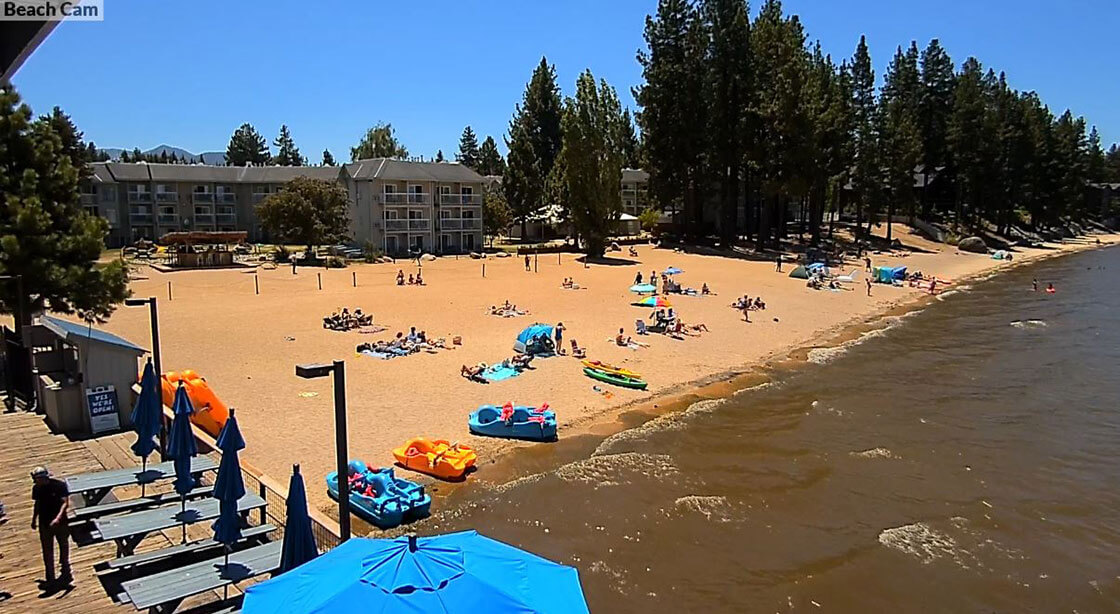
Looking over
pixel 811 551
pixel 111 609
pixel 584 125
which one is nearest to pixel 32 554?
pixel 111 609

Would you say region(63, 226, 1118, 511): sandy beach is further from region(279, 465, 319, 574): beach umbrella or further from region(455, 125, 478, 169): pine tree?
region(455, 125, 478, 169): pine tree

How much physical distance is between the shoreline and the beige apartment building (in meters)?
43.7

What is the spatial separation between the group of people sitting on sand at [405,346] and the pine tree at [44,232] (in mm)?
8829

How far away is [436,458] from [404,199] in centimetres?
5655

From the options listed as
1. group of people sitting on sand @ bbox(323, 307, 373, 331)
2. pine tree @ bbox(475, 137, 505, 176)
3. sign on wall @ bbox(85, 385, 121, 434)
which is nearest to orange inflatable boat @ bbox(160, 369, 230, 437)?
sign on wall @ bbox(85, 385, 121, 434)

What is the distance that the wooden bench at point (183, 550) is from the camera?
8.78m

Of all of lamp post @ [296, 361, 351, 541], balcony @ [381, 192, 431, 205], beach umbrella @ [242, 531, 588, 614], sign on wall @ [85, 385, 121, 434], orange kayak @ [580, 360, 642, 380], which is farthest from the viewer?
balcony @ [381, 192, 431, 205]

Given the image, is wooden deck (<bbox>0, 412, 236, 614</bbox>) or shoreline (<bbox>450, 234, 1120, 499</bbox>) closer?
wooden deck (<bbox>0, 412, 236, 614</bbox>)

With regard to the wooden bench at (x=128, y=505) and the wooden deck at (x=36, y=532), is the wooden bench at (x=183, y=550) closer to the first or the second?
the wooden deck at (x=36, y=532)

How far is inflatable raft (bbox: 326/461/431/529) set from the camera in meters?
13.8

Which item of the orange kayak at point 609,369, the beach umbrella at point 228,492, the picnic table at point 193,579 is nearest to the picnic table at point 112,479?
the picnic table at point 193,579

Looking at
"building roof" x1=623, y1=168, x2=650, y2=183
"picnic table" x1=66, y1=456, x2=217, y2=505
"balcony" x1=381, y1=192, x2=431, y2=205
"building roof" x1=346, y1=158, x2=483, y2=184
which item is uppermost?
"building roof" x1=623, y1=168, x2=650, y2=183

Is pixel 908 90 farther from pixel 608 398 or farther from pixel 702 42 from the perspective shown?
pixel 608 398

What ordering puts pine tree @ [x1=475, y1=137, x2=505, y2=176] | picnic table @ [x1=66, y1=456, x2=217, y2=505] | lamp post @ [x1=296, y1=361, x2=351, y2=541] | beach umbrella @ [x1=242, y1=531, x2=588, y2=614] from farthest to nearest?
pine tree @ [x1=475, y1=137, x2=505, y2=176]
picnic table @ [x1=66, y1=456, x2=217, y2=505]
lamp post @ [x1=296, y1=361, x2=351, y2=541]
beach umbrella @ [x1=242, y1=531, x2=588, y2=614]
